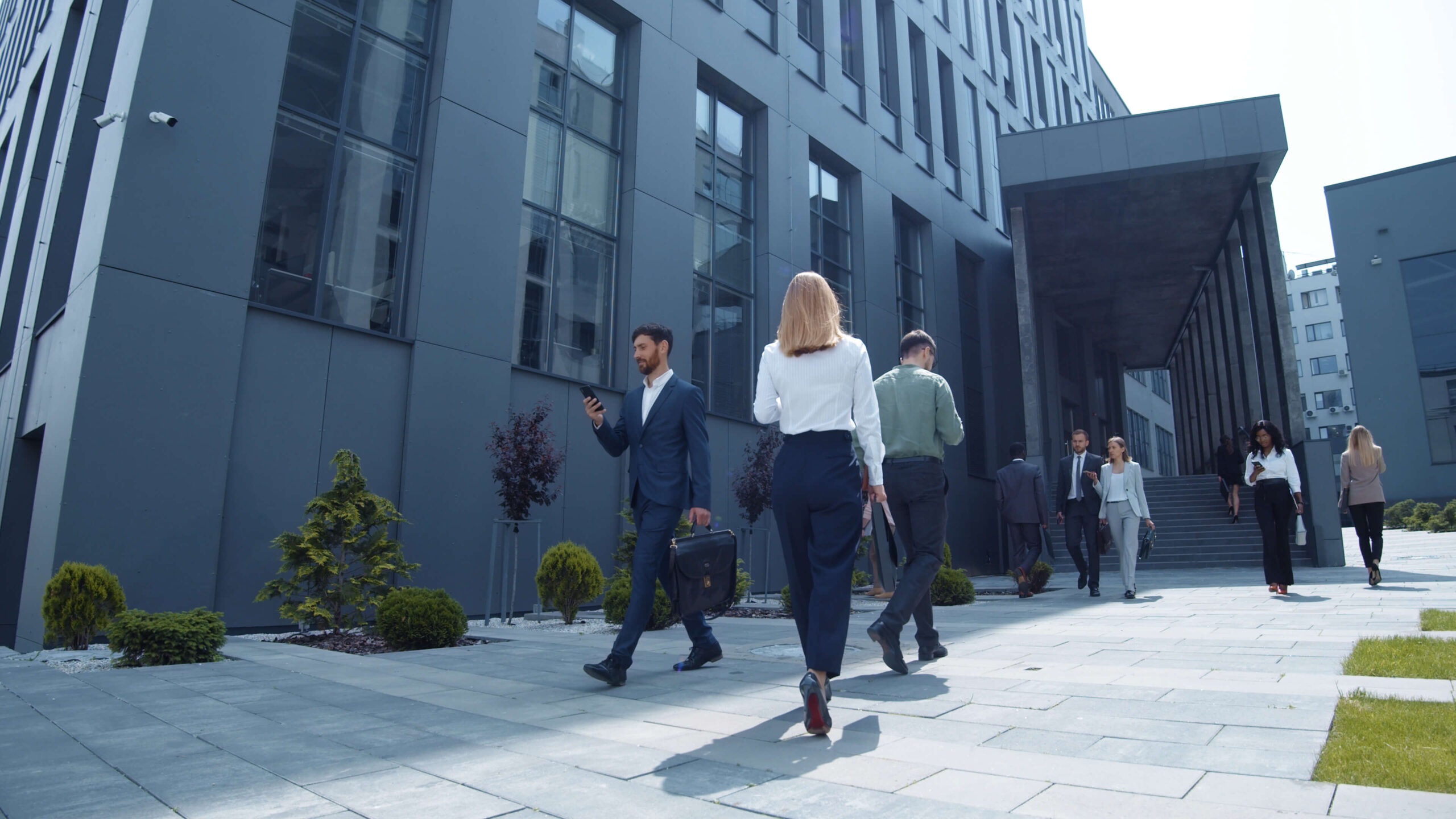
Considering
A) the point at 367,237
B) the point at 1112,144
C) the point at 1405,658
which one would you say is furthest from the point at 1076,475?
the point at 1112,144

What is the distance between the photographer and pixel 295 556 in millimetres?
7453

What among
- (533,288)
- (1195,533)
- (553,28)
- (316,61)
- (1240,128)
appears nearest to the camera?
(316,61)

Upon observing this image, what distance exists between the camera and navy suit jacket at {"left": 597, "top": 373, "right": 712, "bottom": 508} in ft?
15.8

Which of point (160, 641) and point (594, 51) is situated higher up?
point (594, 51)

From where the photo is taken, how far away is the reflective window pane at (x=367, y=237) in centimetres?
1036

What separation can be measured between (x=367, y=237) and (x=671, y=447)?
7.74m

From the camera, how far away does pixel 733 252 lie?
16.7m

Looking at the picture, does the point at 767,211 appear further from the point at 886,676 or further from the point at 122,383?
the point at 886,676

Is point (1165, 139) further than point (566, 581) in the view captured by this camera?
Yes

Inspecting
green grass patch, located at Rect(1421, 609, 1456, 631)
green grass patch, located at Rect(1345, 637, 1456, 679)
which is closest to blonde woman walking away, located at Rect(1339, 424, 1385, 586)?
green grass patch, located at Rect(1421, 609, 1456, 631)

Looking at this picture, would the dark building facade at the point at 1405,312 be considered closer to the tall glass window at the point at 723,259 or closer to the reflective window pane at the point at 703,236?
the tall glass window at the point at 723,259

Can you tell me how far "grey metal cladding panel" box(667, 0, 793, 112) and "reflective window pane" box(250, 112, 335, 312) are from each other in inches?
242

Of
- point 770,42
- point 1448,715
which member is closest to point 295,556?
point 1448,715

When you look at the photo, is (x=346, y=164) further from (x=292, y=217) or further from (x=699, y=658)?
(x=699, y=658)
